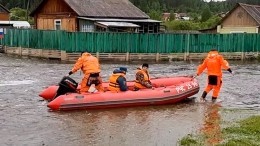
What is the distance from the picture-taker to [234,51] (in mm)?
31562

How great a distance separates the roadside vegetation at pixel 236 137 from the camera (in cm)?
932

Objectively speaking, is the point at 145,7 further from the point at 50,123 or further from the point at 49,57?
the point at 50,123

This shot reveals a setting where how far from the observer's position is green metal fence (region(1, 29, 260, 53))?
94.7ft

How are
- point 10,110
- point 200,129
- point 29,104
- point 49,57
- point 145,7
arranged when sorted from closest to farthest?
point 200,129
point 10,110
point 29,104
point 49,57
point 145,7

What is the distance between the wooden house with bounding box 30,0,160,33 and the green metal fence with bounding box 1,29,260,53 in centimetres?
460

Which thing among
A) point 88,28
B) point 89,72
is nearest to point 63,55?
point 88,28

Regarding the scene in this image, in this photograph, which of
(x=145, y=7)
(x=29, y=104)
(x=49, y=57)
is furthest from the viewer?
(x=145, y=7)

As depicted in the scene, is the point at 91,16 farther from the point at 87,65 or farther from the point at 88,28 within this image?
the point at 87,65

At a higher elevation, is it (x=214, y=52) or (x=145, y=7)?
(x=145, y=7)

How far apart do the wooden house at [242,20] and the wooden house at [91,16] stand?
8.79 meters

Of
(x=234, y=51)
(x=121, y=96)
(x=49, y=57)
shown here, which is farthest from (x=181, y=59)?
(x=121, y=96)

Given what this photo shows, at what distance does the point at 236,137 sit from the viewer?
32.5 ft

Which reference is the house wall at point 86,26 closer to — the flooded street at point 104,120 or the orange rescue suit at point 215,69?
the flooded street at point 104,120

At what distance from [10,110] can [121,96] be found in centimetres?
335
